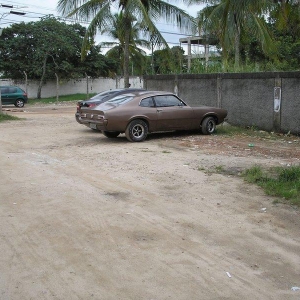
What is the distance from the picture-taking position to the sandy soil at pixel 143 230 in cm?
427

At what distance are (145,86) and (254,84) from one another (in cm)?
726

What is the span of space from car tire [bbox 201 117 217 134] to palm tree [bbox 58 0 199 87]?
23.7 ft

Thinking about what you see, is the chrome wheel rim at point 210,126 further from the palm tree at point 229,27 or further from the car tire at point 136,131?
the palm tree at point 229,27

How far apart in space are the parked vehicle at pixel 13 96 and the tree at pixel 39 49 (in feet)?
34.7

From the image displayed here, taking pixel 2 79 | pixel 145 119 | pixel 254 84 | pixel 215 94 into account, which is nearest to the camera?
pixel 145 119

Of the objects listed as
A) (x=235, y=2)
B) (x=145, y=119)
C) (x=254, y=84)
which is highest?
(x=235, y=2)

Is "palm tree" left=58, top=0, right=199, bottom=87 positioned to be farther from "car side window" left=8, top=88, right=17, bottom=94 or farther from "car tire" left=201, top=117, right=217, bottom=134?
"car side window" left=8, top=88, right=17, bottom=94

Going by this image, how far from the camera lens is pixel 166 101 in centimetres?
1398

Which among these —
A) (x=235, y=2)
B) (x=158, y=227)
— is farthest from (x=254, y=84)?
(x=158, y=227)

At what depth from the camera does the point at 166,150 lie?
39.1 feet

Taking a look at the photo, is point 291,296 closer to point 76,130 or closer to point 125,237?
point 125,237

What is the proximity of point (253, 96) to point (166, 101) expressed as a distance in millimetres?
3997

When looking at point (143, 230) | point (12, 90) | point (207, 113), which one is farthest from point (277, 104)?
point (12, 90)

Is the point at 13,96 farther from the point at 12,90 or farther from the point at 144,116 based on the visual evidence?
the point at 144,116
